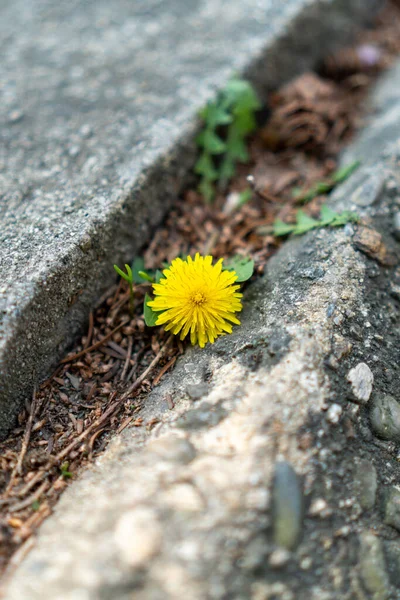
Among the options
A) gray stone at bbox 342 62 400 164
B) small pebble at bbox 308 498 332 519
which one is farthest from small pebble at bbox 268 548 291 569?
gray stone at bbox 342 62 400 164

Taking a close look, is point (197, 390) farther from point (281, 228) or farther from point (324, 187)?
point (324, 187)

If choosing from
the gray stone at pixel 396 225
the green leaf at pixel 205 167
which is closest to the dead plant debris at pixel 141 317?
the green leaf at pixel 205 167

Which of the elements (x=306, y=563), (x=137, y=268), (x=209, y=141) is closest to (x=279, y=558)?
(x=306, y=563)

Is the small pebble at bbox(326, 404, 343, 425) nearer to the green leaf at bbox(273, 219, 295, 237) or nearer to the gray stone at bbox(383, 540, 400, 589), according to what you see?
the gray stone at bbox(383, 540, 400, 589)

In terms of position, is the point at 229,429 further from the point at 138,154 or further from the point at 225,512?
the point at 138,154

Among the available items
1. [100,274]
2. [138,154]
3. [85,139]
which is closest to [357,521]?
[100,274]

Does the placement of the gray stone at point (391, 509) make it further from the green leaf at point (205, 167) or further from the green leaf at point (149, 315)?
the green leaf at point (205, 167)

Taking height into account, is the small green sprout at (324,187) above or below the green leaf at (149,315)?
below
